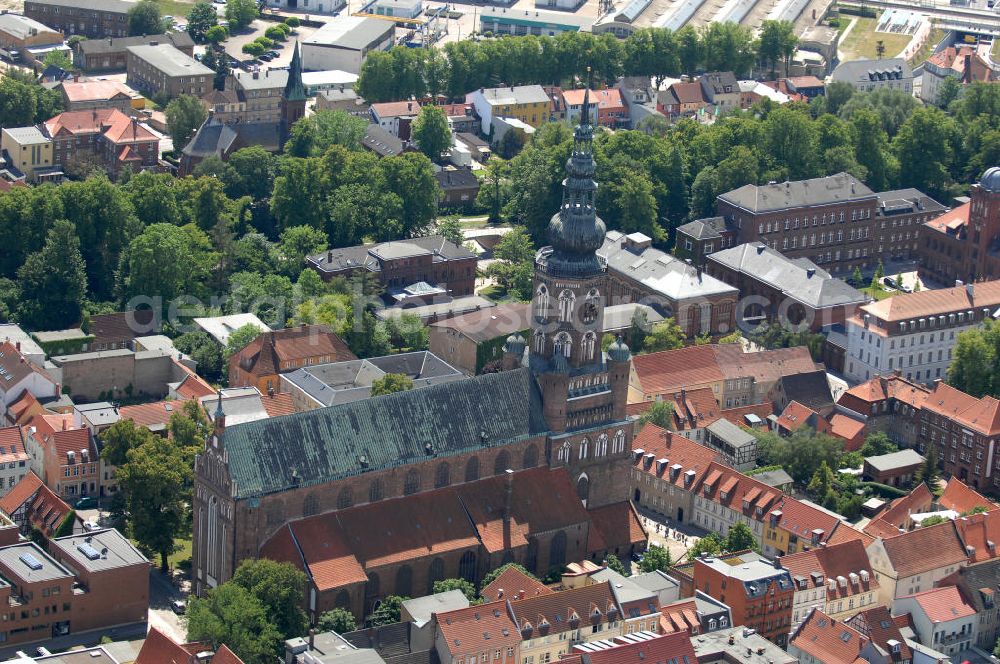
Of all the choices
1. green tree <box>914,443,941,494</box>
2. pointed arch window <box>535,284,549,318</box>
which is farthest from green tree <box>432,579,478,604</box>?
green tree <box>914,443,941,494</box>

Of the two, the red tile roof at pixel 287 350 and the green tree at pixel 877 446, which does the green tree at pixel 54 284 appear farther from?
the green tree at pixel 877 446

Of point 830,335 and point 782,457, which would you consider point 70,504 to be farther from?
point 830,335

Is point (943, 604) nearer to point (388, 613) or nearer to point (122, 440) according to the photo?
point (388, 613)

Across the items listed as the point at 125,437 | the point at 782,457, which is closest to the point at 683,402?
the point at 782,457

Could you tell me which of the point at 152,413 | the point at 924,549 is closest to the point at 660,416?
the point at 924,549

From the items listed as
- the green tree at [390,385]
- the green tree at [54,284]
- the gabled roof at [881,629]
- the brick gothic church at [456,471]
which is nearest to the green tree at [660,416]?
the brick gothic church at [456,471]
